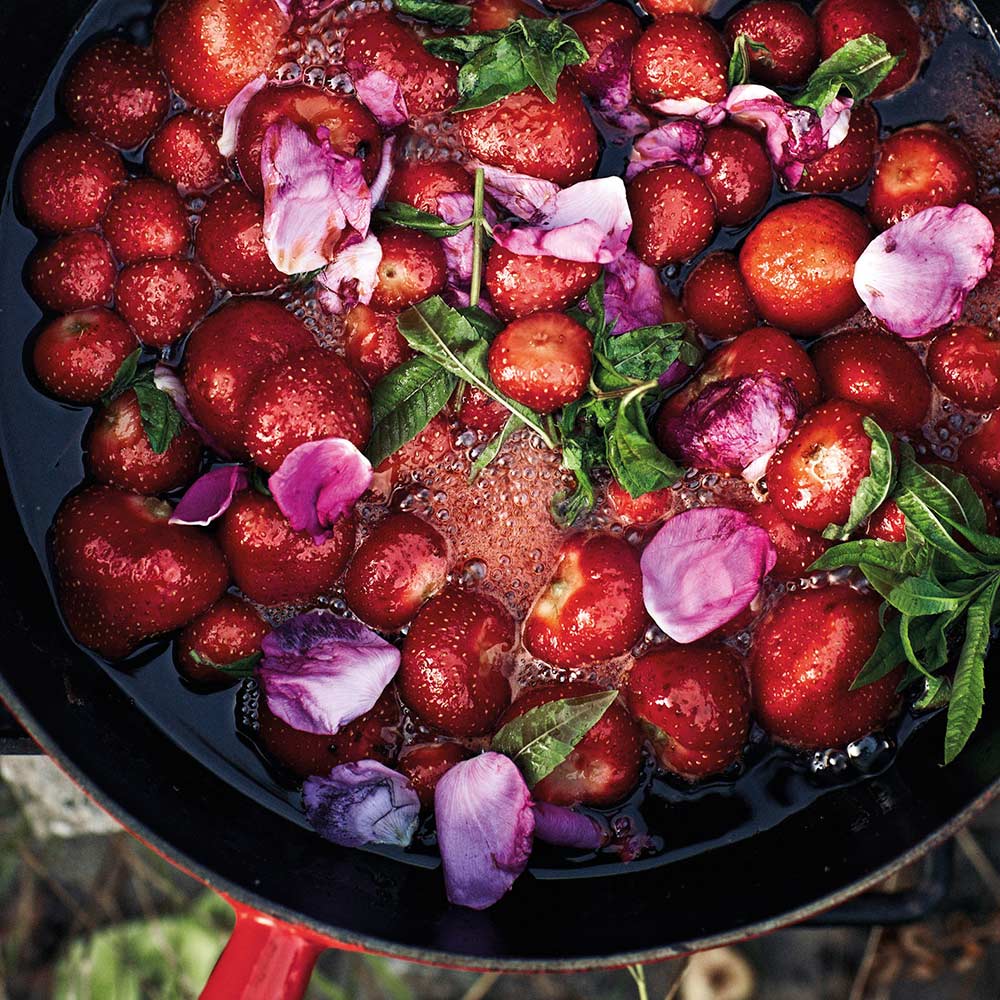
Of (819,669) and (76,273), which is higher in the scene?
(76,273)

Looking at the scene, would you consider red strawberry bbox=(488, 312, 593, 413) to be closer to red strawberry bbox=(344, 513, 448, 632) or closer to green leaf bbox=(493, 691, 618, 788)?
red strawberry bbox=(344, 513, 448, 632)

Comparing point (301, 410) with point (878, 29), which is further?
point (878, 29)

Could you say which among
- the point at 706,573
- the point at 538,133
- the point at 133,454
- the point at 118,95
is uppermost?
the point at 118,95

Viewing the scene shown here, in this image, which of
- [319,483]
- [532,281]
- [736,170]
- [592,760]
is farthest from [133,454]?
[736,170]

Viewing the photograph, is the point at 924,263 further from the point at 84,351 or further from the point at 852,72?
the point at 84,351

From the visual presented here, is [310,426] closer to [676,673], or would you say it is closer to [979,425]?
[676,673]

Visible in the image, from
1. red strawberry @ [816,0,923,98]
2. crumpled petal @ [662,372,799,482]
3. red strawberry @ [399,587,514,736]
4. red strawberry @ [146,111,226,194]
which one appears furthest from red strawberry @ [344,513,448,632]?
red strawberry @ [816,0,923,98]
